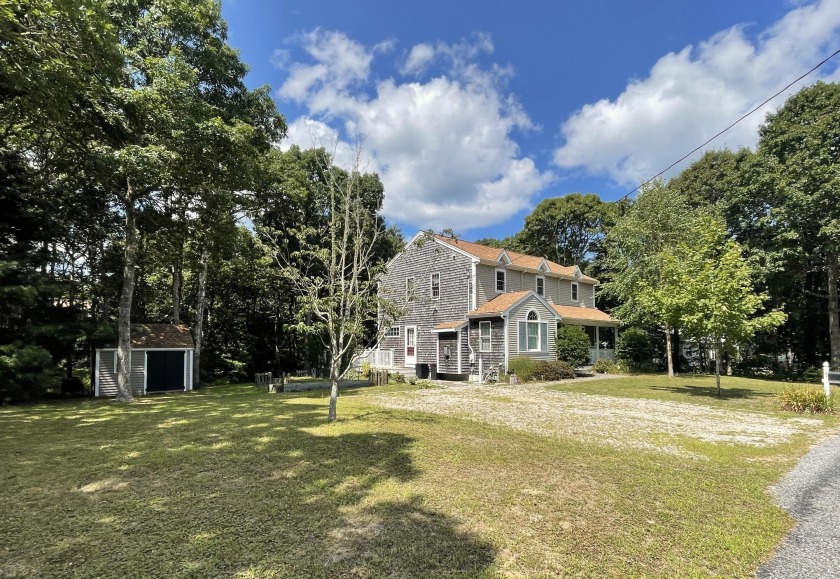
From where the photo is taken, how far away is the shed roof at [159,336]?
17.8m

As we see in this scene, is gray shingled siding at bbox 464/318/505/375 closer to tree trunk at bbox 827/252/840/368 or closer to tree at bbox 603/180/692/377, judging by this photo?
tree at bbox 603/180/692/377

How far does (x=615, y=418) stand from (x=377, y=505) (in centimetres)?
779

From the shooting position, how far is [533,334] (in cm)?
2131

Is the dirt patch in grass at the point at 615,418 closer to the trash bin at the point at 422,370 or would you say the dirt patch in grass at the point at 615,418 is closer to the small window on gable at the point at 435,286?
the trash bin at the point at 422,370

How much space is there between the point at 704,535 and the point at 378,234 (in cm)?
818

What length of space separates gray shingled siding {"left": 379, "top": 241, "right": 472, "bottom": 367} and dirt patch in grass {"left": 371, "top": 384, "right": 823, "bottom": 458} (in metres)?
8.67

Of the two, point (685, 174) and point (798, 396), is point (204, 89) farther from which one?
point (685, 174)

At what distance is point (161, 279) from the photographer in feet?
83.9

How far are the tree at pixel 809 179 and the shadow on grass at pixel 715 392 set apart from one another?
34.8 feet

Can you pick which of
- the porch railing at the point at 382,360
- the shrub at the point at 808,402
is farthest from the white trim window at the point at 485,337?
the shrub at the point at 808,402

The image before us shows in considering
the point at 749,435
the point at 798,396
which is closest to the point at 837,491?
the point at 749,435

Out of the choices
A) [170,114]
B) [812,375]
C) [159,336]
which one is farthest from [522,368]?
[812,375]

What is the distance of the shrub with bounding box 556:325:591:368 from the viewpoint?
21984mm

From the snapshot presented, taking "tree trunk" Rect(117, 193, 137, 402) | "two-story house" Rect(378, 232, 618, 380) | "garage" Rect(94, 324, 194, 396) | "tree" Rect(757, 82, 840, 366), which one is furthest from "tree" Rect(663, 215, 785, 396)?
"garage" Rect(94, 324, 194, 396)
